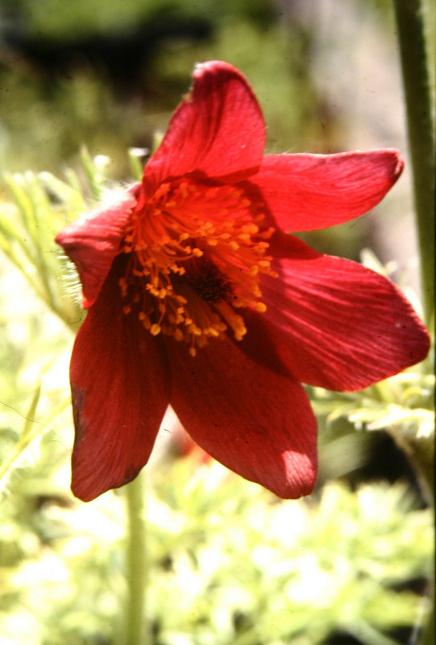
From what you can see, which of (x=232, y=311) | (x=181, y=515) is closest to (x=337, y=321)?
(x=232, y=311)

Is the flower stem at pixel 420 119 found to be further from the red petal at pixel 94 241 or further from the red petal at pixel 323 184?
the red petal at pixel 94 241

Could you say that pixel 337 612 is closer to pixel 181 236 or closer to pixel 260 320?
pixel 260 320

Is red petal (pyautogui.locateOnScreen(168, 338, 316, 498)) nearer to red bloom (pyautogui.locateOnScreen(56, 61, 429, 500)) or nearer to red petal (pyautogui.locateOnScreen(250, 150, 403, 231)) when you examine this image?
red bloom (pyautogui.locateOnScreen(56, 61, 429, 500))

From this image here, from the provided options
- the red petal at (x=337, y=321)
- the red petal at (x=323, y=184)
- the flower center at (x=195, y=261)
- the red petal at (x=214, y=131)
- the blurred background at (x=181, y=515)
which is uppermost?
the red petal at (x=214, y=131)

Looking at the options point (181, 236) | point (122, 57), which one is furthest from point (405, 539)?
point (122, 57)

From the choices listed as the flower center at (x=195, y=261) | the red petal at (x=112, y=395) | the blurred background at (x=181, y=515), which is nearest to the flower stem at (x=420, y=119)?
the blurred background at (x=181, y=515)

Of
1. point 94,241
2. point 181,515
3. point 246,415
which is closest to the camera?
point 94,241

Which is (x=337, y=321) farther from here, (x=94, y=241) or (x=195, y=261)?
(x=94, y=241)
